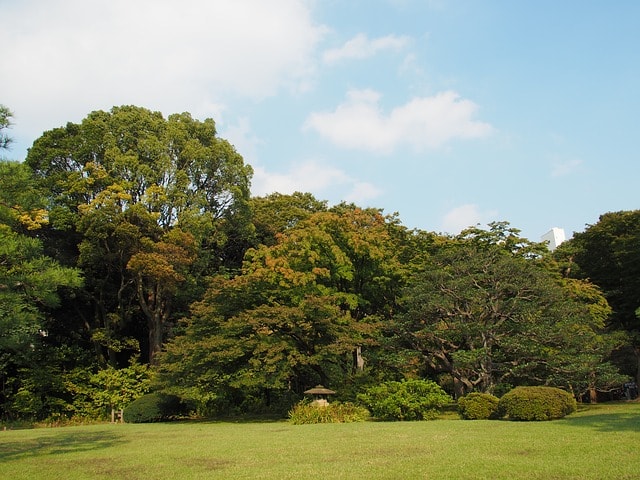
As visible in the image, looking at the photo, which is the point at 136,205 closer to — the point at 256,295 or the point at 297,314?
the point at 256,295

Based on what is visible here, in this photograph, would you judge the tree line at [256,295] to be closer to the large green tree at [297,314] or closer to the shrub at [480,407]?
the large green tree at [297,314]

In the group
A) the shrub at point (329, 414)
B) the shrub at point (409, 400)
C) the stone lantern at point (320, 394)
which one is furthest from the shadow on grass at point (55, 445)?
the shrub at point (409, 400)

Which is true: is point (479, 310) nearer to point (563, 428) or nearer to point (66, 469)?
point (563, 428)

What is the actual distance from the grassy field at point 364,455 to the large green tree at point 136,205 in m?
11.7

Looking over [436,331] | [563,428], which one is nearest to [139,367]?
[436,331]

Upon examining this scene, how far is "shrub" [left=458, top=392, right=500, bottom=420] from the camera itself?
14828 millimetres

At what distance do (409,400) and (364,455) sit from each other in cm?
835

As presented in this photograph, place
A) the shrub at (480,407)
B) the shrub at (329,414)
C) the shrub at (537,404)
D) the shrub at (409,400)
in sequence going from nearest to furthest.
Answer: the shrub at (537,404) < the shrub at (480,407) < the shrub at (409,400) < the shrub at (329,414)

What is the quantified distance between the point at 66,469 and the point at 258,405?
58.5 feet

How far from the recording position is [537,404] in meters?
13.3

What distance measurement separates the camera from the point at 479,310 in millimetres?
18078

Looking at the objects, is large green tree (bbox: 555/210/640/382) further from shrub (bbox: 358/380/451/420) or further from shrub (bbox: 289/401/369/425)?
shrub (bbox: 289/401/369/425)

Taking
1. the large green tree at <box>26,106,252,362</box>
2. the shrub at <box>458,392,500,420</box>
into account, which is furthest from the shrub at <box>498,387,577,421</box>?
the large green tree at <box>26,106,252,362</box>

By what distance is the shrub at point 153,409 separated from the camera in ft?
67.5
